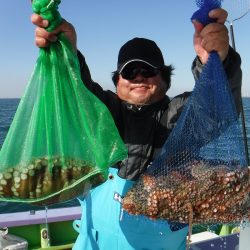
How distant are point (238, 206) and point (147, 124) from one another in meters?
0.86

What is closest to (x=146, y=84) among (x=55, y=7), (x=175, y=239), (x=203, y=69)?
(x=203, y=69)

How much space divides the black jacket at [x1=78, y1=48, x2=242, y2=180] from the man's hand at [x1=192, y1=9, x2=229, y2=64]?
0.48 m

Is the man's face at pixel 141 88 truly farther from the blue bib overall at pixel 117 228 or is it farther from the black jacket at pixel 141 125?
the blue bib overall at pixel 117 228

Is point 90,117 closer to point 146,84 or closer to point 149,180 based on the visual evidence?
point 149,180

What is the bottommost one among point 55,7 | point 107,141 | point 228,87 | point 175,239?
point 175,239

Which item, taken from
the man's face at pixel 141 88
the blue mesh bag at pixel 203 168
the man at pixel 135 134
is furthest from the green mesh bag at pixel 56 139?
the man's face at pixel 141 88

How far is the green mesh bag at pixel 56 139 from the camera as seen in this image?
198 cm

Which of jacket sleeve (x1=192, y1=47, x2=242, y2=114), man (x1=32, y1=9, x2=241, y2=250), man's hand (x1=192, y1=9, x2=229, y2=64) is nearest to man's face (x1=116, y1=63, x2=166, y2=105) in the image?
man (x1=32, y1=9, x2=241, y2=250)

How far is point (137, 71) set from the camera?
2.60 metres

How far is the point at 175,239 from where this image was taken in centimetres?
265

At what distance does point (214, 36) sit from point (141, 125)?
2.87ft

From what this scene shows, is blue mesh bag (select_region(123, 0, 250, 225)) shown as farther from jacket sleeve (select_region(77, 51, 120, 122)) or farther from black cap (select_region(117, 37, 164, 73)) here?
jacket sleeve (select_region(77, 51, 120, 122))

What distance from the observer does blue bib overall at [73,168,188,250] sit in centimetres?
255

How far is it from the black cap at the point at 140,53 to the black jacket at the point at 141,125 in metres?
0.26
